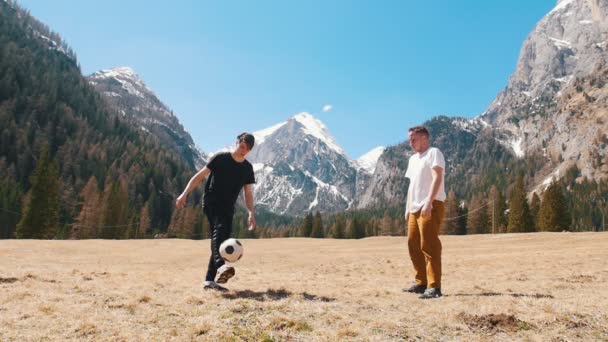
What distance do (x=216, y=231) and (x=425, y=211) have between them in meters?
4.76

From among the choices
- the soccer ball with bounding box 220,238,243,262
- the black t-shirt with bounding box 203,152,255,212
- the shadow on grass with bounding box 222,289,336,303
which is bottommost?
the shadow on grass with bounding box 222,289,336,303

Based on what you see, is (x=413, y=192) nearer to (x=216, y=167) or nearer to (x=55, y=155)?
(x=216, y=167)

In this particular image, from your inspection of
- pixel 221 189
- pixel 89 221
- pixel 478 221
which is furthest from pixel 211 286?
pixel 478 221

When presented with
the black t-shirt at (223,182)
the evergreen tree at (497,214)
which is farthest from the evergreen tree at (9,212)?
the evergreen tree at (497,214)

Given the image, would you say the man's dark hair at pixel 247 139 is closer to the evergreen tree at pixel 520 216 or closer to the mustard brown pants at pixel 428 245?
the mustard brown pants at pixel 428 245

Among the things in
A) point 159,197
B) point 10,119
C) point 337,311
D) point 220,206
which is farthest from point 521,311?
point 10,119

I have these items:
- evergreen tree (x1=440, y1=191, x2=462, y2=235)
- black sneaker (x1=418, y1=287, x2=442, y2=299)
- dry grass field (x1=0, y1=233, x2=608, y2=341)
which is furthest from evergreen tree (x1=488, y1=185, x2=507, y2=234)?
dry grass field (x1=0, y1=233, x2=608, y2=341)

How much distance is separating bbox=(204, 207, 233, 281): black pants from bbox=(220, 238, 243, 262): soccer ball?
0.88 ft

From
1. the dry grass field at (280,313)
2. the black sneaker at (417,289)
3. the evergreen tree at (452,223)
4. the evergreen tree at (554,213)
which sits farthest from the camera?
the evergreen tree at (452,223)

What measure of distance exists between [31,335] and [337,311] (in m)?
4.39

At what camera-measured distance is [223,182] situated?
361 inches

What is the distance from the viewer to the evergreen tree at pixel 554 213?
80438 millimetres

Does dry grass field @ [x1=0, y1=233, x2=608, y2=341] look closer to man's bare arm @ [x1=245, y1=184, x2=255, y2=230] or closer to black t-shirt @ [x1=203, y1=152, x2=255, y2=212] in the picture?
man's bare arm @ [x1=245, y1=184, x2=255, y2=230]

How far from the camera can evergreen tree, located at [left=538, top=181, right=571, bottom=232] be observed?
80438 millimetres
